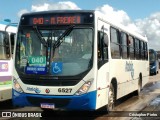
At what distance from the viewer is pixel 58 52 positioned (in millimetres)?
9820

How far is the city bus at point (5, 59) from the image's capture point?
12.8m

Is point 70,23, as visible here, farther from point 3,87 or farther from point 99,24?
point 3,87

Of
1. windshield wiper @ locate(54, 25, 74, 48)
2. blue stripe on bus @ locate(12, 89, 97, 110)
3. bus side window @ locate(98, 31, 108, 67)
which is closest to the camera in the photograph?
blue stripe on bus @ locate(12, 89, 97, 110)

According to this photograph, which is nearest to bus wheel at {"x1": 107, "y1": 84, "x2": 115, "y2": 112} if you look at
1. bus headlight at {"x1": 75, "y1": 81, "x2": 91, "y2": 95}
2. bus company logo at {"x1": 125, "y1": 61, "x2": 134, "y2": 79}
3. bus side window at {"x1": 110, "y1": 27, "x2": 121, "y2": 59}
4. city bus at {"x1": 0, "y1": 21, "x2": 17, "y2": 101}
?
bus side window at {"x1": 110, "y1": 27, "x2": 121, "y2": 59}

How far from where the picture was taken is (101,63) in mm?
10328

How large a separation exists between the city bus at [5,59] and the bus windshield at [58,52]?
2778 mm

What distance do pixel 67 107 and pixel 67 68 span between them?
0.96 meters

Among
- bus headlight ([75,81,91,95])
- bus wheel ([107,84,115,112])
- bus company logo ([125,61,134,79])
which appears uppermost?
bus company logo ([125,61,134,79])

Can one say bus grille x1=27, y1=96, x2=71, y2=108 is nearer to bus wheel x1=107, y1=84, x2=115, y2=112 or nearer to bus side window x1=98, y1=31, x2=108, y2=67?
bus side window x1=98, y1=31, x2=108, y2=67

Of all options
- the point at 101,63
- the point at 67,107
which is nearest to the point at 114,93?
the point at 101,63

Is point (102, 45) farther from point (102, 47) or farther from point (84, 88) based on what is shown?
point (84, 88)

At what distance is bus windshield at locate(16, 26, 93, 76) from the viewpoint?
9.69 meters

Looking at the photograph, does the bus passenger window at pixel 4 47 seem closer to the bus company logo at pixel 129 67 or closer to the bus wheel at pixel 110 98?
the bus wheel at pixel 110 98

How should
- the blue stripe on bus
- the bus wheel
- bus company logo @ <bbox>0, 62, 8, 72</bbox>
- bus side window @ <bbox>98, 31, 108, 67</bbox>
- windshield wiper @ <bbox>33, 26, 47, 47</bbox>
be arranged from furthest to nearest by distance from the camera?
bus company logo @ <bbox>0, 62, 8, 72</bbox>, the bus wheel, bus side window @ <bbox>98, 31, 108, 67</bbox>, windshield wiper @ <bbox>33, 26, 47, 47</bbox>, the blue stripe on bus
